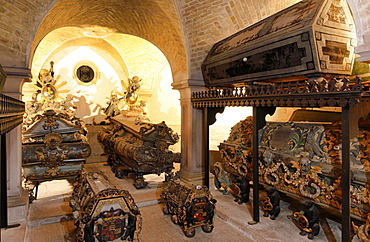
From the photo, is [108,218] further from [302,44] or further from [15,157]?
[302,44]

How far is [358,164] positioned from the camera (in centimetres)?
291

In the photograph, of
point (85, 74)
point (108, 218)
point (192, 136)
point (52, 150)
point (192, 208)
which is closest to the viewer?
point (108, 218)

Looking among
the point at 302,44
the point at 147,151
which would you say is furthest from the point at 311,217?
the point at 147,151

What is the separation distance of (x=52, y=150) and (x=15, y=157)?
2.41 feet

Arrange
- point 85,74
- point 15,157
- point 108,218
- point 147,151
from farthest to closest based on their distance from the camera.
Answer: point 85,74 < point 147,151 < point 15,157 < point 108,218

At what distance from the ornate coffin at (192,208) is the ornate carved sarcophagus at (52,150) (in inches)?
89.5

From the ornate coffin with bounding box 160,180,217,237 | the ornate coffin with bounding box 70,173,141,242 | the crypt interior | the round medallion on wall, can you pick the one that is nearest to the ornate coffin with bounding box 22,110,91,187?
the crypt interior

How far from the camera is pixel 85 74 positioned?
11.2 metres

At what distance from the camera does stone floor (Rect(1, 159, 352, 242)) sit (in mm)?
3461

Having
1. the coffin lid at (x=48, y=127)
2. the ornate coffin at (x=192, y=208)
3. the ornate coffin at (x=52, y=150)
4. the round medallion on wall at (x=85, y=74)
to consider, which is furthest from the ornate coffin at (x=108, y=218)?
the round medallion on wall at (x=85, y=74)

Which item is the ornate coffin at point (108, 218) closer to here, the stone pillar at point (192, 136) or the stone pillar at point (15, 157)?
the stone pillar at point (15, 157)

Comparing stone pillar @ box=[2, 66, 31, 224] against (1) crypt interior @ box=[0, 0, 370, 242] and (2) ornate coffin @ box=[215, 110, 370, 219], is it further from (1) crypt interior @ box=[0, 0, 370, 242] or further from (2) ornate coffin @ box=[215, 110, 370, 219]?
(2) ornate coffin @ box=[215, 110, 370, 219]

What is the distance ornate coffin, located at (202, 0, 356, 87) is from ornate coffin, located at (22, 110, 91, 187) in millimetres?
3435

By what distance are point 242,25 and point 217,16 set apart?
632mm
